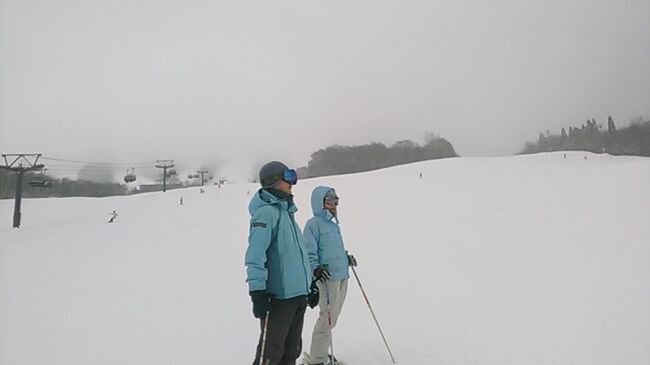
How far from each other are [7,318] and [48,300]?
3.32 feet

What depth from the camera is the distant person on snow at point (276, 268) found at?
3.02 m

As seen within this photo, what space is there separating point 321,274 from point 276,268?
2.75 feet

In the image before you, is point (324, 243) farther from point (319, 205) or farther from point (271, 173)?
point (271, 173)

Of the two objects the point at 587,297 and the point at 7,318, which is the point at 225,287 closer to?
the point at 7,318

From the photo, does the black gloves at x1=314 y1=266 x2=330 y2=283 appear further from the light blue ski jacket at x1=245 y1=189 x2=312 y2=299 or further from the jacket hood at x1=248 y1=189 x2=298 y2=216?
the jacket hood at x1=248 y1=189 x2=298 y2=216

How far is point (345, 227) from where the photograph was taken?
1572 centimetres

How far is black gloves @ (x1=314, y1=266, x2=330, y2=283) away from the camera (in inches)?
154

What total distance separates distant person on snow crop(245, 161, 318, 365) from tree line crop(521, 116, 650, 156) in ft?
260

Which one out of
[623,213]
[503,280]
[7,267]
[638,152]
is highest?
[638,152]

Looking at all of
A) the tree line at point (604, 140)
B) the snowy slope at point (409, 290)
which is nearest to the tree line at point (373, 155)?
the tree line at point (604, 140)

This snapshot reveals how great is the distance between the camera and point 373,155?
93.4m

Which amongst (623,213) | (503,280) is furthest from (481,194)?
(503,280)

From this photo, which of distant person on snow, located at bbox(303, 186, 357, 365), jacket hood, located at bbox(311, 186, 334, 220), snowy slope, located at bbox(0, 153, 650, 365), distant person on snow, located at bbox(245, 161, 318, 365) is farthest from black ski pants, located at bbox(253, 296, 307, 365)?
snowy slope, located at bbox(0, 153, 650, 365)

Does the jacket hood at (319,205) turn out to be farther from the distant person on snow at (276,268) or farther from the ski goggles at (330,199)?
the distant person on snow at (276,268)
